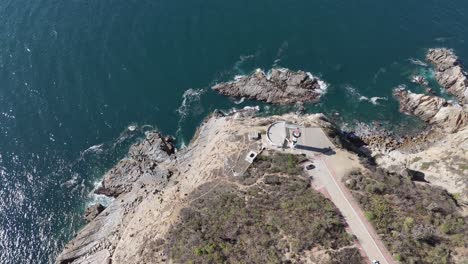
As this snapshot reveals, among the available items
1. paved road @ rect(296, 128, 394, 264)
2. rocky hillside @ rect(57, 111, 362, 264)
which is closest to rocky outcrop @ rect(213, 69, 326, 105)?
rocky hillside @ rect(57, 111, 362, 264)

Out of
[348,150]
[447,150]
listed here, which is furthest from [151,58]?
[447,150]

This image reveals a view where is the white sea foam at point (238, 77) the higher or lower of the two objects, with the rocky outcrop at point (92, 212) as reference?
higher

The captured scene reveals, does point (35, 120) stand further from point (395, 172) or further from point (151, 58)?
point (395, 172)

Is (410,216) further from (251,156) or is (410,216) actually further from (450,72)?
(450,72)

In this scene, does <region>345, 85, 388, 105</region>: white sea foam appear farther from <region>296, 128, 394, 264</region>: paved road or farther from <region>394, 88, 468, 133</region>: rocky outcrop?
<region>296, 128, 394, 264</region>: paved road

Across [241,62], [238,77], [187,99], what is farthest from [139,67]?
[241,62]

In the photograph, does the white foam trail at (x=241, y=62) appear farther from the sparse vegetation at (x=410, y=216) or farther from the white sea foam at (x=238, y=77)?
the sparse vegetation at (x=410, y=216)

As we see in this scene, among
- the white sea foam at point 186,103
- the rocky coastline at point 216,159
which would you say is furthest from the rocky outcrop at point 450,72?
Result: the white sea foam at point 186,103
